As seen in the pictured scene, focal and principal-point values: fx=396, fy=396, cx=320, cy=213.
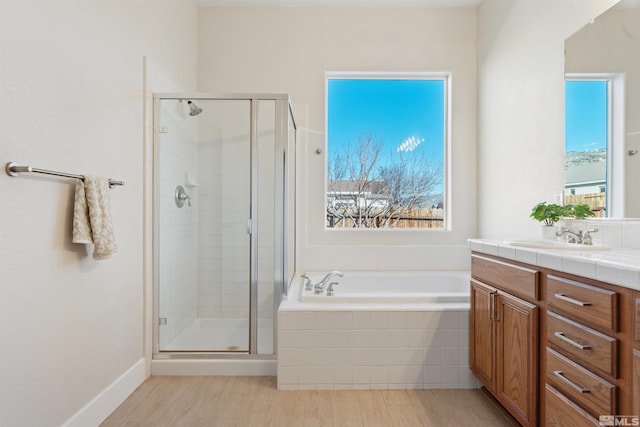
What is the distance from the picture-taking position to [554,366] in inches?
59.2

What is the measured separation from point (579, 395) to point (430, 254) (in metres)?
2.24

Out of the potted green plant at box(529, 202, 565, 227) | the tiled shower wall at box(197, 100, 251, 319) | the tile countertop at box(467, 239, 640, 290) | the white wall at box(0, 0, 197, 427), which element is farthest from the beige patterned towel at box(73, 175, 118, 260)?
the potted green plant at box(529, 202, 565, 227)

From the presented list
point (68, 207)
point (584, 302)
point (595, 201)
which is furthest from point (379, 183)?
point (68, 207)

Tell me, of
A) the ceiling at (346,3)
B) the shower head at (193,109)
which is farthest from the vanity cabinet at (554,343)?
the ceiling at (346,3)

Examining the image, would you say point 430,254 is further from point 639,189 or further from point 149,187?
point 149,187

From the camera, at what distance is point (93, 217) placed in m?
1.73

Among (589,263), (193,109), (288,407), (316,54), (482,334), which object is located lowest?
(288,407)

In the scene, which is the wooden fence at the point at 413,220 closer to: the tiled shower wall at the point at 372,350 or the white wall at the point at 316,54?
the white wall at the point at 316,54

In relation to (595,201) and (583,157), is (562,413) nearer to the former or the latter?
(595,201)

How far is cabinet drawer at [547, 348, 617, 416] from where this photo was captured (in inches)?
47.8

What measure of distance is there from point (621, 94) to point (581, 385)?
58.0 inches

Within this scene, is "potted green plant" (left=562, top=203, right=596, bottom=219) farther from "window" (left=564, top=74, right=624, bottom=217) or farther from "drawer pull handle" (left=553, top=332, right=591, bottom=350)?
"drawer pull handle" (left=553, top=332, right=591, bottom=350)

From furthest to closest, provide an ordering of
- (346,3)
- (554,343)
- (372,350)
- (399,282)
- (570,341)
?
(346,3) → (399,282) → (372,350) → (554,343) → (570,341)

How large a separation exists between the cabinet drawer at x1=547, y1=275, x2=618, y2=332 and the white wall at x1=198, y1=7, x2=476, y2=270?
2.06 meters
